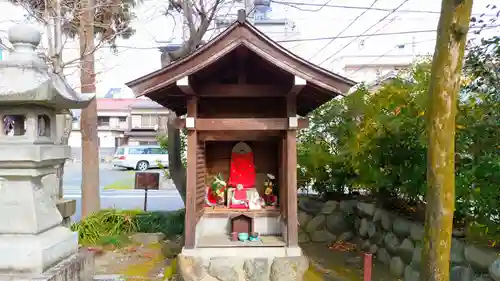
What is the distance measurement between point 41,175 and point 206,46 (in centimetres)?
287

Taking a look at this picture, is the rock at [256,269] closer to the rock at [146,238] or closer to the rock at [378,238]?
the rock at [378,238]

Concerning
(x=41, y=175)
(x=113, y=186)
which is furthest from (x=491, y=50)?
(x=113, y=186)

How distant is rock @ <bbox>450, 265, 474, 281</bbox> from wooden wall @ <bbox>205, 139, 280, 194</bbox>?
12.5ft

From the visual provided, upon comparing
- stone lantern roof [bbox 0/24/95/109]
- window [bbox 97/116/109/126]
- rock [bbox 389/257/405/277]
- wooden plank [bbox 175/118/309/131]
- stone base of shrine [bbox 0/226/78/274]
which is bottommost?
rock [bbox 389/257/405/277]

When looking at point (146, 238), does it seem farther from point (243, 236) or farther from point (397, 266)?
point (397, 266)

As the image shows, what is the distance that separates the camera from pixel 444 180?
10.5ft

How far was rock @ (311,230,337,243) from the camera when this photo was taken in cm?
909

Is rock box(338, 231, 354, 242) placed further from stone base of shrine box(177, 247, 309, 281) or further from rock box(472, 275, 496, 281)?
rock box(472, 275, 496, 281)

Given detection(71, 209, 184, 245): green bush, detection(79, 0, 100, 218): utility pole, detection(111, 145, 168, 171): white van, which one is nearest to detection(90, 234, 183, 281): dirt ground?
detection(71, 209, 184, 245): green bush

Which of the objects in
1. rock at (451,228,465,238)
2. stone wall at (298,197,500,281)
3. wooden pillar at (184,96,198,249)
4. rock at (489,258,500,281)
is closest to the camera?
rock at (489,258,500,281)

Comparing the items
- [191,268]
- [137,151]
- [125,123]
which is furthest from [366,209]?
[125,123]

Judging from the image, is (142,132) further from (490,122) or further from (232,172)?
(490,122)

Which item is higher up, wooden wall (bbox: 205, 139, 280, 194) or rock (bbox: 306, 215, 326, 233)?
wooden wall (bbox: 205, 139, 280, 194)

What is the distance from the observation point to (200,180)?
6.86 meters
